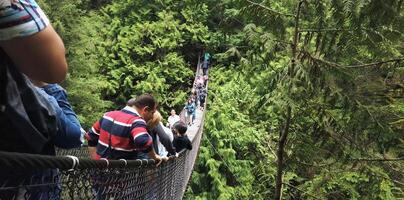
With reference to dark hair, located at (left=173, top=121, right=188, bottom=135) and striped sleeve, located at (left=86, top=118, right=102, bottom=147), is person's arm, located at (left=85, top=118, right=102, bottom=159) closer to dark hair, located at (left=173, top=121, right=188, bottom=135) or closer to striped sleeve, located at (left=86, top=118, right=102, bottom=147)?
striped sleeve, located at (left=86, top=118, right=102, bottom=147)

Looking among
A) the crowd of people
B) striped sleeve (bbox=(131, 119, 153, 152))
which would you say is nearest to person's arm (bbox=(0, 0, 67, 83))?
the crowd of people

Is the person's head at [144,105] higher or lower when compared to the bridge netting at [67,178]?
lower

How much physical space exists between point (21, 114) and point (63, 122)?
273 mm

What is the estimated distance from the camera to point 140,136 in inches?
109

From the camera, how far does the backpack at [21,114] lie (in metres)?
0.94

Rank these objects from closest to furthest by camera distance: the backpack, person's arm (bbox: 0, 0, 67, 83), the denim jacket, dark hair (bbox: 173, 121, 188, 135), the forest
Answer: person's arm (bbox: 0, 0, 67, 83) < the backpack < the denim jacket < the forest < dark hair (bbox: 173, 121, 188, 135)

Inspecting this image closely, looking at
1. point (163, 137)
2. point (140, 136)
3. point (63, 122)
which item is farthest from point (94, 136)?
point (63, 122)

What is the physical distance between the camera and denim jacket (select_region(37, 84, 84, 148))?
1.25 meters

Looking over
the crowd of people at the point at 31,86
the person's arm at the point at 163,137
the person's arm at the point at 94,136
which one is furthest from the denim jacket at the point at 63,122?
the person's arm at the point at 163,137

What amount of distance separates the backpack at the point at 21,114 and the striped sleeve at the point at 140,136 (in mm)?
1592

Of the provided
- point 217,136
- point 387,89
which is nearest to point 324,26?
point 387,89

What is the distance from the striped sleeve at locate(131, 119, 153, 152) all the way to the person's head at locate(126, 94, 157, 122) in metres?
0.22

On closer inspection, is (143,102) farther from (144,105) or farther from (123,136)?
(123,136)

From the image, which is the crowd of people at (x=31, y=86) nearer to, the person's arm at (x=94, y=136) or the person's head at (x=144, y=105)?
the person's head at (x=144, y=105)
